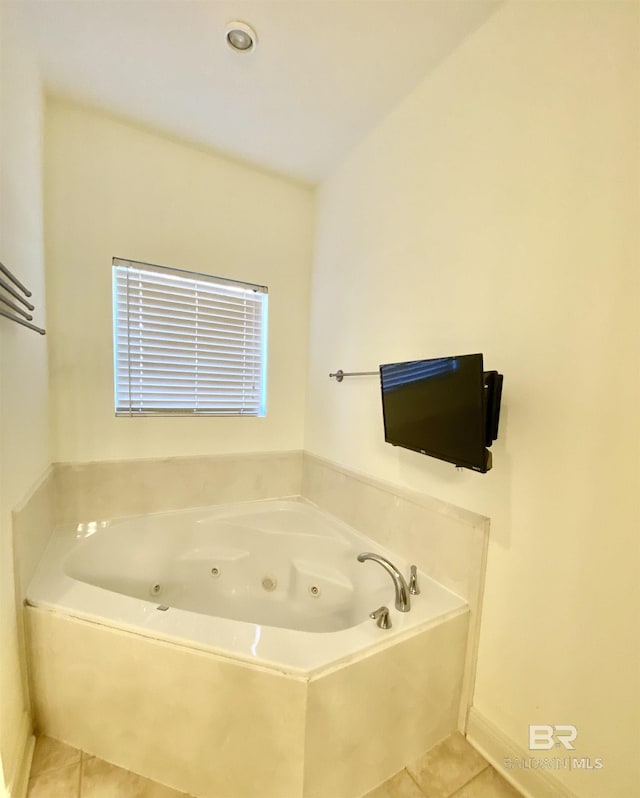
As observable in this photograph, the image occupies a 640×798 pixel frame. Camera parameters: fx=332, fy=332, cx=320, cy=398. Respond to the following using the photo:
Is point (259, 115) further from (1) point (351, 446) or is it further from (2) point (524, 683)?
(2) point (524, 683)

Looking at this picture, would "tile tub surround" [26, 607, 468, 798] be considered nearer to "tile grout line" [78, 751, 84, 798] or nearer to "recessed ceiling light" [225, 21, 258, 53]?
"tile grout line" [78, 751, 84, 798]

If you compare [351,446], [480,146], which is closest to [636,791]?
[351,446]

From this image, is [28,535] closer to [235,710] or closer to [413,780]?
[235,710]

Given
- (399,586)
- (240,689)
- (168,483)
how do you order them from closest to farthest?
(240,689) < (399,586) < (168,483)

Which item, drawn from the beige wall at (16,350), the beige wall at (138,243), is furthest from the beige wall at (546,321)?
the beige wall at (16,350)

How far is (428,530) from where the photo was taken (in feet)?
4.83

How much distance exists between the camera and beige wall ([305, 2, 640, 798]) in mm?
922

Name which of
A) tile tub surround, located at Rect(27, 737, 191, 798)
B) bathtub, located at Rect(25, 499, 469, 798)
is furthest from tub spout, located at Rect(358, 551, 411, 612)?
tile tub surround, located at Rect(27, 737, 191, 798)

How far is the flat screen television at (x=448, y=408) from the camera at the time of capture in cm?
109

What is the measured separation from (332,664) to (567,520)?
0.85 m

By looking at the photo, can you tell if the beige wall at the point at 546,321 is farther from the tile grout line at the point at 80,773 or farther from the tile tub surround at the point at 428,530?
the tile grout line at the point at 80,773

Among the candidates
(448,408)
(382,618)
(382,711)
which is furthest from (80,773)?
(448,408)

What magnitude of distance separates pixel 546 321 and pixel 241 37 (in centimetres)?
160

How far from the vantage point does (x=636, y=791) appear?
0.90m
